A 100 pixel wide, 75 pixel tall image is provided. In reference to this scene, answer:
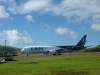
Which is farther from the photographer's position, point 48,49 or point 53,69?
point 48,49

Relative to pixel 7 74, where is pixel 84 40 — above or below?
above

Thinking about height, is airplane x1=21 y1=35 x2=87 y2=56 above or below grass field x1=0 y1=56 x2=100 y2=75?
above

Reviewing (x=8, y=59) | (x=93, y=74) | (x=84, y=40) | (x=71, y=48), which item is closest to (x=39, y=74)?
(x=93, y=74)

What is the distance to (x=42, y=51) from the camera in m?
96.0

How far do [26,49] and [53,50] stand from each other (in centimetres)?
1207

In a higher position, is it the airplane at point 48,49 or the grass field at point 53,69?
the airplane at point 48,49

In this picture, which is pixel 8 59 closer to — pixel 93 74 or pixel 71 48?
pixel 93 74

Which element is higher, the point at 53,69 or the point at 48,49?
the point at 48,49

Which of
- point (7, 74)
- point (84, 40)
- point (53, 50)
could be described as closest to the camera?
point (7, 74)

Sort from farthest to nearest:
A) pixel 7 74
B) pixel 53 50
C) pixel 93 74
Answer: pixel 53 50 < pixel 7 74 < pixel 93 74

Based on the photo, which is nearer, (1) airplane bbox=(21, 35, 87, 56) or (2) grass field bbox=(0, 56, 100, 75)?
(2) grass field bbox=(0, 56, 100, 75)

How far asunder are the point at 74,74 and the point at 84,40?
282 feet

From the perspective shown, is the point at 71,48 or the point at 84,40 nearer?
the point at 71,48

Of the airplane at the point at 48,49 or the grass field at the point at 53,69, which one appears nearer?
A: the grass field at the point at 53,69
